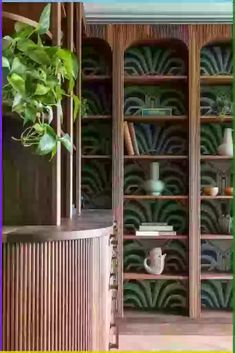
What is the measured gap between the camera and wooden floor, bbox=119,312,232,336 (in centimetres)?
392

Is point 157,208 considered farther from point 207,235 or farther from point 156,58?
point 156,58

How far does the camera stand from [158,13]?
165 inches

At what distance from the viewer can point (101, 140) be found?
4.57m

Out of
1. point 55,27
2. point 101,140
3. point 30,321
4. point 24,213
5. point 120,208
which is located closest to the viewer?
point 30,321

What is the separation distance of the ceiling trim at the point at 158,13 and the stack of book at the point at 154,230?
1.78 meters

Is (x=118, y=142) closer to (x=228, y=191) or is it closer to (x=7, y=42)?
(x=228, y=191)

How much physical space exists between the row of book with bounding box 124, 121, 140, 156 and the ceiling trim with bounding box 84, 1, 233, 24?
0.89m

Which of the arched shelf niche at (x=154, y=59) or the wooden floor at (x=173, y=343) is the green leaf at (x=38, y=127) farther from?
the arched shelf niche at (x=154, y=59)

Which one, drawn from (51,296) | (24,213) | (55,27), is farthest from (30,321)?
(55,27)

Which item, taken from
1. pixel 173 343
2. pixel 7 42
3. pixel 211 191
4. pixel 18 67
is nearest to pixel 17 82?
pixel 18 67

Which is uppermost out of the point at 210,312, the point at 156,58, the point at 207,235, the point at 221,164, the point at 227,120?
the point at 156,58

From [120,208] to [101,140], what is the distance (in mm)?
699

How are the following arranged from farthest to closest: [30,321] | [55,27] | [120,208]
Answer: [120,208], [55,27], [30,321]

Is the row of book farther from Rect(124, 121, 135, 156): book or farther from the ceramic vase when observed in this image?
the ceramic vase
